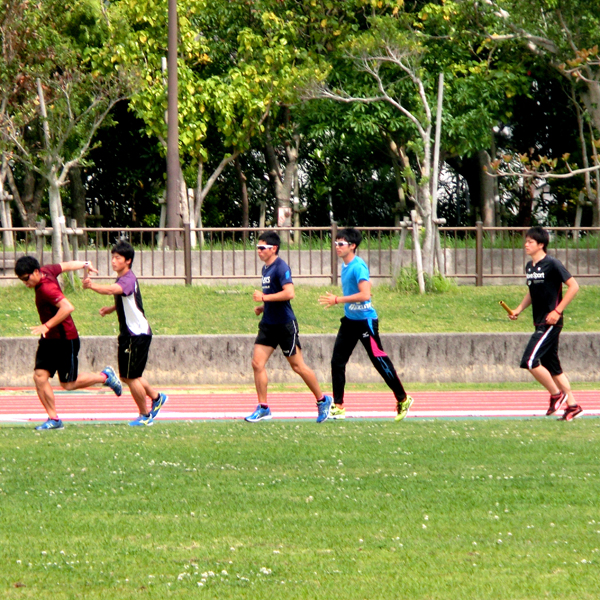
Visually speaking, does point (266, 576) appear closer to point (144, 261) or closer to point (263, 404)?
point (263, 404)

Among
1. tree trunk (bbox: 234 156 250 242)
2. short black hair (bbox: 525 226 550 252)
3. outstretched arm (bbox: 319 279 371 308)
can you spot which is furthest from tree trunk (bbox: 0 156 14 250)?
short black hair (bbox: 525 226 550 252)

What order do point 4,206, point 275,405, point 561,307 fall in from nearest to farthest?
1. point 561,307
2. point 275,405
3. point 4,206

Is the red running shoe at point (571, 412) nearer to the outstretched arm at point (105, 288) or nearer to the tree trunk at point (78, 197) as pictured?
the outstretched arm at point (105, 288)

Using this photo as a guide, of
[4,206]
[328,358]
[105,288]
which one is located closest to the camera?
[105,288]

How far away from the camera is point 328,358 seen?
14.9 meters

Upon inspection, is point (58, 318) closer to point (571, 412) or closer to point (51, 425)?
point (51, 425)

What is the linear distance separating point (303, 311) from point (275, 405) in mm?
5252

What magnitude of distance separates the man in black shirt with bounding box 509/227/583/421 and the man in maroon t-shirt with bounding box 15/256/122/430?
13.1 feet

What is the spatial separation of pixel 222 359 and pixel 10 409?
3.44 metres

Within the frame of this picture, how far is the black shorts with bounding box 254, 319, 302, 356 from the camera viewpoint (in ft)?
33.0

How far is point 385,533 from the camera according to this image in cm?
574

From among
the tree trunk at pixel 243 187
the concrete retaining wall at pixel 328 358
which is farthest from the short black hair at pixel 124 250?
the tree trunk at pixel 243 187

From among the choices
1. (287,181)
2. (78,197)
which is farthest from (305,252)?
(78,197)

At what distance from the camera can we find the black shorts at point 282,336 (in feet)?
33.0
